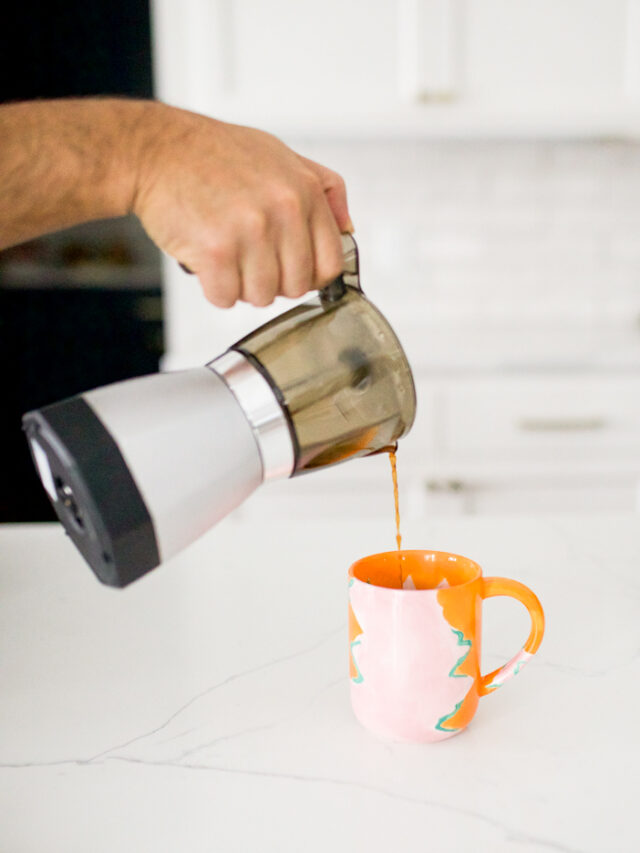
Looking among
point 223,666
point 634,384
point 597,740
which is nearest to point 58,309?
point 634,384

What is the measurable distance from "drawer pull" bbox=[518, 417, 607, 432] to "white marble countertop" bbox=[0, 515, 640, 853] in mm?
989

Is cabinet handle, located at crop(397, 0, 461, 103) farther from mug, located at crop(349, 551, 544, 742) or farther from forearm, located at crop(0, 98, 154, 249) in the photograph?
mug, located at crop(349, 551, 544, 742)

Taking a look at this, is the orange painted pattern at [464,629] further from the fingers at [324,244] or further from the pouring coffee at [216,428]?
the fingers at [324,244]

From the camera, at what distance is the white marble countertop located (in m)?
0.48

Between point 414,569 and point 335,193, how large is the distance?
30cm

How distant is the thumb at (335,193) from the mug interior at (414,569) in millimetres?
257

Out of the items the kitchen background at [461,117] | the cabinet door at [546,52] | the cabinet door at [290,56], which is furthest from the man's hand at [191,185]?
the cabinet door at [546,52]

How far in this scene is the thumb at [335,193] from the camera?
2.15 ft

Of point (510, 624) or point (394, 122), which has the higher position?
point (394, 122)

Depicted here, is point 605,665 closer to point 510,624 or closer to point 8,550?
point 510,624

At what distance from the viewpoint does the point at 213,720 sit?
594 mm

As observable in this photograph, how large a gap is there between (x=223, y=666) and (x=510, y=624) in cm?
26

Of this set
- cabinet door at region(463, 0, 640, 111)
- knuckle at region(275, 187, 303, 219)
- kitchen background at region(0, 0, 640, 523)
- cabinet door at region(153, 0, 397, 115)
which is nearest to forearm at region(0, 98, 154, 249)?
knuckle at region(275, 187, 303, 219)

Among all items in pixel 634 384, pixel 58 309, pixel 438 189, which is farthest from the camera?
pixel 58 309
